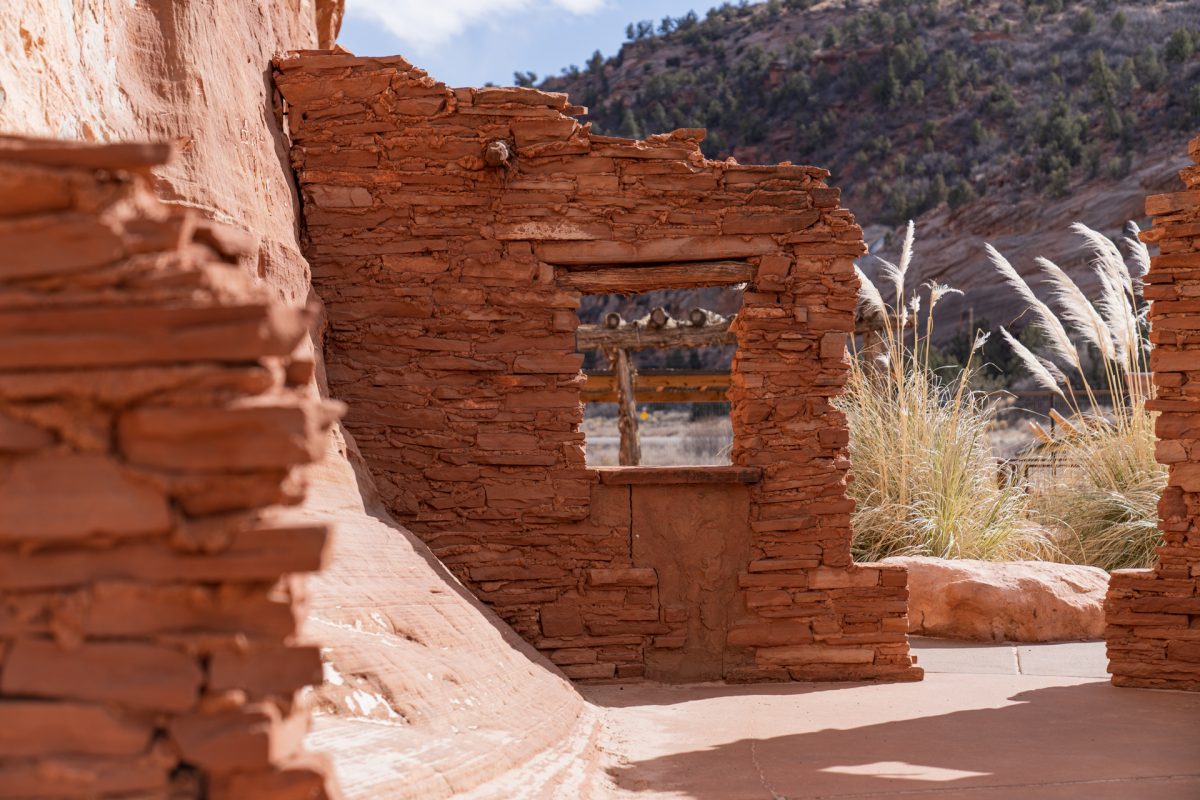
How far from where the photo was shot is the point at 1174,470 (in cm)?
700

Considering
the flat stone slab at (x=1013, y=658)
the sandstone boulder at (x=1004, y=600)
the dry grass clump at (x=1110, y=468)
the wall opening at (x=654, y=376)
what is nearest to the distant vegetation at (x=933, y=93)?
the wall opening at (x=654, y=376)

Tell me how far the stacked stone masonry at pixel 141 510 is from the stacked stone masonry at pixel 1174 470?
18.7ft

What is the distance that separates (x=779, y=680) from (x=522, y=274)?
2821 mm

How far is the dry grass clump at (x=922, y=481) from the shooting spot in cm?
942

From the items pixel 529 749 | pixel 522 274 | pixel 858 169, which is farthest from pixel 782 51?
pixel 529 749

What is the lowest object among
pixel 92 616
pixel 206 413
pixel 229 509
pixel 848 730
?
pixel 848 730

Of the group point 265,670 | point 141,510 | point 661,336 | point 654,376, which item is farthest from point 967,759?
point 654,376

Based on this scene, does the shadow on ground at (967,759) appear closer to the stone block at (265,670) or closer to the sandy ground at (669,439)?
the stone block at (265,670)

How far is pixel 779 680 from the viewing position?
7.33 metres

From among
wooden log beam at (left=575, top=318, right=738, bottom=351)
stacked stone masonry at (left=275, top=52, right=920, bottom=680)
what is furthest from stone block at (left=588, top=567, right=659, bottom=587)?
wooden log beam at (left=575, top=318, right=738, bottom=351)

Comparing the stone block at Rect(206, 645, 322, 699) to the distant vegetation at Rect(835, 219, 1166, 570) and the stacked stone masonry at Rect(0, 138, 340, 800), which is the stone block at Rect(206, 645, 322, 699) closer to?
the stacked stone masonry at Rect(0, 138, 340, 800)

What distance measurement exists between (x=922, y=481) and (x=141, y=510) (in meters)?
7.73

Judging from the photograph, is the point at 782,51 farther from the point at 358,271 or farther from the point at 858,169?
the point at 358,271

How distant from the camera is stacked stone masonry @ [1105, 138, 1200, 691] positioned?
694cm
